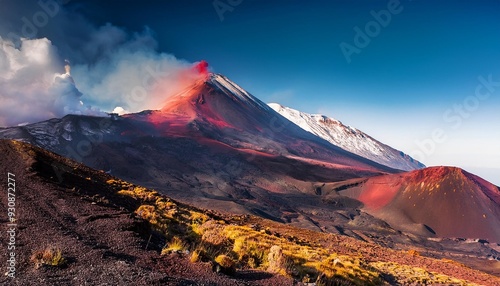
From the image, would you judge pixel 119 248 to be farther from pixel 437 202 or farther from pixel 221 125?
pixel 221 125

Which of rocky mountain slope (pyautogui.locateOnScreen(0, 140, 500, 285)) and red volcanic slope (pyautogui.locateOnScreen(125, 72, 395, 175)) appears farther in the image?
red volcanic slope (pyautogui.locateOnScreen(125, 72, 395, 175))

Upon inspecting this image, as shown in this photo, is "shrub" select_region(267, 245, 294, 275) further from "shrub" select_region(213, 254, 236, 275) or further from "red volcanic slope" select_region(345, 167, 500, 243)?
"red volcanic slope" select_region(345, 167, 500, 243)

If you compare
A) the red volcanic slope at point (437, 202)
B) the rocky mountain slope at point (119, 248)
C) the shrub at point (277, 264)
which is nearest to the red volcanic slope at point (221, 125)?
the red volcanic slope at point (437, 202)

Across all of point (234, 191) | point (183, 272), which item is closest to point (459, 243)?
point (234, 191)

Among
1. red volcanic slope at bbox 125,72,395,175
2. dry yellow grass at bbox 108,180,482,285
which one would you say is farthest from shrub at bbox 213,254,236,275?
red volcanic slope at bbox 125,72,395,175

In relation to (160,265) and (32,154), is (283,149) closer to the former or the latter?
(32,154)

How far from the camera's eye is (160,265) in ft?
29.8

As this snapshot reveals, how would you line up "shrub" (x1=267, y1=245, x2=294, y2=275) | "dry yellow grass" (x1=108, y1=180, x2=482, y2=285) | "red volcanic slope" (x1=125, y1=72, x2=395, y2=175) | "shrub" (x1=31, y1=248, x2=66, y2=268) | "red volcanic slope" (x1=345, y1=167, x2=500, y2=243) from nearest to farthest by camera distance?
"shrub" (x1=31, y1=248, x2=66, y2=268), "shrub" (x1=267, y1=245, x2=294, y2=275), "dry yellow grass" (x1=108, y1=180, x2=482, y2=285), "red volcanic slope" (x1=345, y1=167, x2=500, y2=243), "red volcanic slope" (x1=125, y1=72, x2=395, y2=175)

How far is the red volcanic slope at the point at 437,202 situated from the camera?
262ft

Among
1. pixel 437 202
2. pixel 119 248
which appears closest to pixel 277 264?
pixel 119 248

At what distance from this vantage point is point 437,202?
8631 cm

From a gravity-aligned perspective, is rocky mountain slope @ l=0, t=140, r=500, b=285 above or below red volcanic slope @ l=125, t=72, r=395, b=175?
below

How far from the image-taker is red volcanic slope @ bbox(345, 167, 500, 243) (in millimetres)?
80000

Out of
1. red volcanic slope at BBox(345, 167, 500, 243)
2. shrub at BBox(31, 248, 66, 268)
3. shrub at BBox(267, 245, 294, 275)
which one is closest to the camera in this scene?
shrub at BBox(31, 248, 66, 268)
